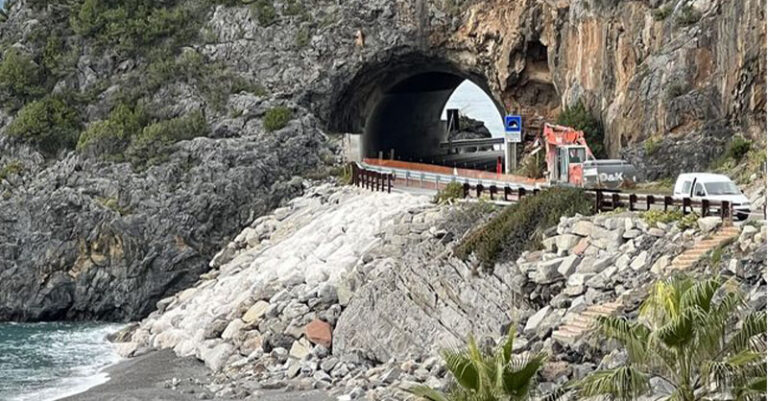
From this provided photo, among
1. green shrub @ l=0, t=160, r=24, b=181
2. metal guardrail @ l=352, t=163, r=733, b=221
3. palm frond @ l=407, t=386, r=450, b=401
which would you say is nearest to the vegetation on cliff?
green shrub @ l=0, t=160, r=24, b=181

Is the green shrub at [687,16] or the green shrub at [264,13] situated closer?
the green shrub at [687,16]

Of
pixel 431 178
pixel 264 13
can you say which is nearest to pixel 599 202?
pixel 431 178

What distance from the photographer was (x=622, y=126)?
47.9m

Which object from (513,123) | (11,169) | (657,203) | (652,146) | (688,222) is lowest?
(688,222)

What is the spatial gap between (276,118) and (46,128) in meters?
11.2

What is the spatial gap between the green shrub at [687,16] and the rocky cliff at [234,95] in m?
0.04

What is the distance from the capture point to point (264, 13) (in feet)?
201

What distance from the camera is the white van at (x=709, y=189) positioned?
1277 inches

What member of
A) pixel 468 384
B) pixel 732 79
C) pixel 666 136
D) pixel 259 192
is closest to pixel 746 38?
pixel 732 79

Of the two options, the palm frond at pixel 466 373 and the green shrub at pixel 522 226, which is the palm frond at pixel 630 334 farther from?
the green shrub at pixel 522 226

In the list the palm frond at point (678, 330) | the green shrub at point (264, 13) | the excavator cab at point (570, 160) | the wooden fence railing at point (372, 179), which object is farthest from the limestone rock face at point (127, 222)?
the palm frond at point (678, 330)

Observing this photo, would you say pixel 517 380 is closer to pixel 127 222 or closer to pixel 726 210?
pixel 726 210

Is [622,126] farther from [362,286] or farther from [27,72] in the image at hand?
[27,72]

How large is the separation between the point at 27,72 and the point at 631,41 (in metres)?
30.2
